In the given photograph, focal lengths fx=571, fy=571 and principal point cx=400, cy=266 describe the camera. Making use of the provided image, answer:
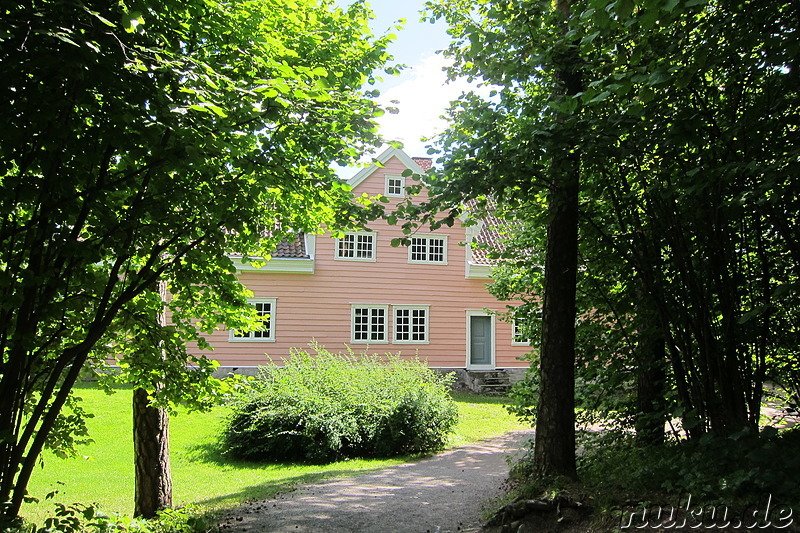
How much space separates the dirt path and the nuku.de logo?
2.04m

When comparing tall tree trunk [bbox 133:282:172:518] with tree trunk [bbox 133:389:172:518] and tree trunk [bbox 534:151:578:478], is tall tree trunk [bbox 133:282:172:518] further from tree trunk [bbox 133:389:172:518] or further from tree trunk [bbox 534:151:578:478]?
tree trunk [bbox 534:151:578:478]

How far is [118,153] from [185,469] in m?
9.04

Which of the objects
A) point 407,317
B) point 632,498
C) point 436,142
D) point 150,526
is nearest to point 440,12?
point 436,142

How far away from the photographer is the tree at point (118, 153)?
315 centimetres

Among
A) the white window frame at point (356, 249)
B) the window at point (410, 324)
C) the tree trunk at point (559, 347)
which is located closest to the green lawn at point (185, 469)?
the tree trunk at point (559, 347)

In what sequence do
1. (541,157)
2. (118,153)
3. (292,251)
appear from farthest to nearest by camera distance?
(292,251), (541,157), (118,153)

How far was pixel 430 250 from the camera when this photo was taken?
22.2 m

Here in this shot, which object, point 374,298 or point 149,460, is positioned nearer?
point 149,460

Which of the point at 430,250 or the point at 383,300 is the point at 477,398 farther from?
the point at 430,250

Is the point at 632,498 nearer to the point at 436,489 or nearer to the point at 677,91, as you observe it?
the point at 677,91

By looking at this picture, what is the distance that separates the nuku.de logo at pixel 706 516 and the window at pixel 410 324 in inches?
662

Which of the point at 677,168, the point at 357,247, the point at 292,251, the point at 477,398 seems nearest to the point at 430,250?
the point at 357,247

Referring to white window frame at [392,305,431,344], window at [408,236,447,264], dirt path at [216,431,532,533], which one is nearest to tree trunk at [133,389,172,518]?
dirt path at [216,431,532,533]

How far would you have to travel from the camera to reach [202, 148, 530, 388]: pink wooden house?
20.6 m
